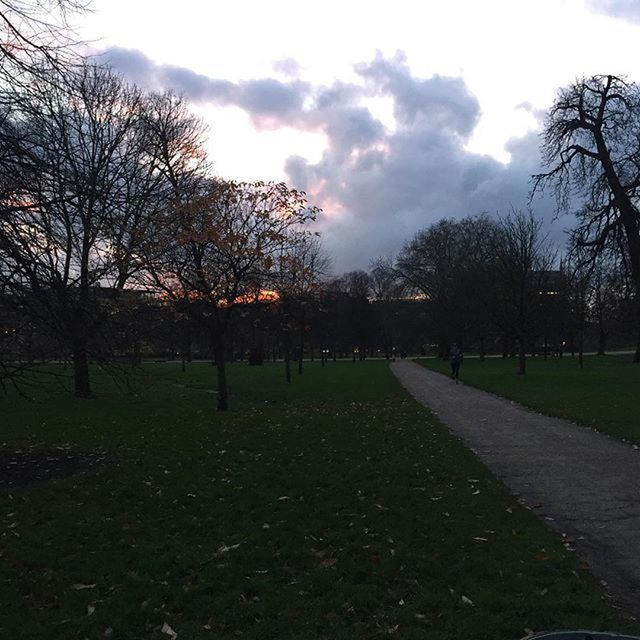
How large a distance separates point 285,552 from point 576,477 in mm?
4827

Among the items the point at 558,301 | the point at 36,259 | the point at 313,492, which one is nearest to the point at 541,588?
the point at 313,492

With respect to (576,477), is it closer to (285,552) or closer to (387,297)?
(285,552)

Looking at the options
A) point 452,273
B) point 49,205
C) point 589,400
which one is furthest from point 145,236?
point 452,273

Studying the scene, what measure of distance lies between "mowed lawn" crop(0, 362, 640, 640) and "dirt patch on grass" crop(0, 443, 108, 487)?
40cm

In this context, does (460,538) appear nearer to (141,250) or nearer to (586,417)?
(141,250)

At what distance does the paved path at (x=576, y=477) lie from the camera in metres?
5.26

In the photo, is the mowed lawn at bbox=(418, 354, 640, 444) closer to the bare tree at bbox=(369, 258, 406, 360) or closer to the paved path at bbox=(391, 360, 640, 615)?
the paved path at bbox=(391, 360, 640, 615)

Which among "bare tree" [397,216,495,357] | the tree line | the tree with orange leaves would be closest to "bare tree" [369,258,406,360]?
"bare tree" [397,216,495,357]

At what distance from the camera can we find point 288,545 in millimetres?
5629

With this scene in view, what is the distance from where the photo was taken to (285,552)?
5.46 metres

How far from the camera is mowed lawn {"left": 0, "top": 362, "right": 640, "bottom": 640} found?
409 cm

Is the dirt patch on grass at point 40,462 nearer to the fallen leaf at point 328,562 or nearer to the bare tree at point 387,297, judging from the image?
the fallen leaf at point 328,562

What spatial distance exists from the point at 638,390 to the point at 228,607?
812 inches

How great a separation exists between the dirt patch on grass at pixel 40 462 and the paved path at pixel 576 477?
632 cm
